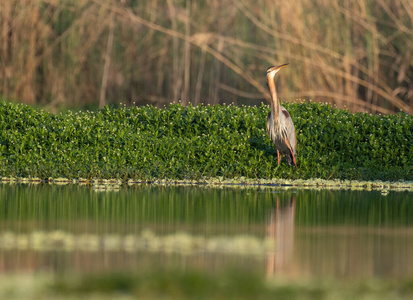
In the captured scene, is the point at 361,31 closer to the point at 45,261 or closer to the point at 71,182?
the point at 71,182

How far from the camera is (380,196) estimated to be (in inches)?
432

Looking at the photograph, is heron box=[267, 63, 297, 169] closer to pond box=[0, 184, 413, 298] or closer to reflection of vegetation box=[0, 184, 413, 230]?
reflection of vegetation box=[0, 184, 413, 230]

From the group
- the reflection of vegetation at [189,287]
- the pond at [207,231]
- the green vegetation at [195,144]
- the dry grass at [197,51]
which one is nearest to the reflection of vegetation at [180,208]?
the pond at [207,231]

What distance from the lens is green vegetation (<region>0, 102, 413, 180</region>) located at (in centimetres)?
1283

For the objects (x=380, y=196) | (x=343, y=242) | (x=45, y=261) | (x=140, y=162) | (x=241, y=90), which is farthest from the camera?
(x=241, y=90)

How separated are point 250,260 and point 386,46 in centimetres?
1100

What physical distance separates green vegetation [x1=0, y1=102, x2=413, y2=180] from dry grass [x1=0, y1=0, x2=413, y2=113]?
1.47 metres

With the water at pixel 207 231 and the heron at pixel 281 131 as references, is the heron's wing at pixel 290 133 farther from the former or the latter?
the water at pixel 207 231

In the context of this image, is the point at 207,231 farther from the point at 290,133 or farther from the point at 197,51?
the point at 197,51

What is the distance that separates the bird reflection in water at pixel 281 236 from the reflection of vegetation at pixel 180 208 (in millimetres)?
97

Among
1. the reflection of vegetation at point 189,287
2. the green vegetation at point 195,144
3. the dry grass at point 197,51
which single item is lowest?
the reflection of vegetation at point 189,287

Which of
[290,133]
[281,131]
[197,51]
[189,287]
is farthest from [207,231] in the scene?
[197,51]

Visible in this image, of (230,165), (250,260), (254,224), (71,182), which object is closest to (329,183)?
(230,165)

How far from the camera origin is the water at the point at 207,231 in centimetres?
590
